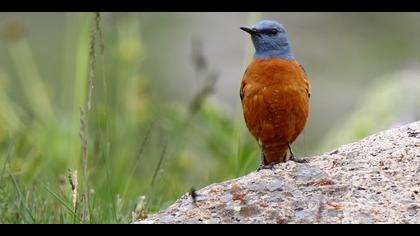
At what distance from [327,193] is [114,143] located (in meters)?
3.25

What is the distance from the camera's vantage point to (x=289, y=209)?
3621 millimetres

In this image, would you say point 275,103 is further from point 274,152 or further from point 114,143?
point 114,143

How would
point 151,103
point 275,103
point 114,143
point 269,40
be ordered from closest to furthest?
point 275,103, point 269,40, point 114,143, point 151,103

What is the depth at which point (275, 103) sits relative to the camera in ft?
17.4

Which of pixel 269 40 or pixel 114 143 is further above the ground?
pixel 269 40

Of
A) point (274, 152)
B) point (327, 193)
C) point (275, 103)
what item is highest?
point (275, 103)

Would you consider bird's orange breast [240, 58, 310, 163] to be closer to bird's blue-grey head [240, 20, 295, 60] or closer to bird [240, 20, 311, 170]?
bird [240, 20, 311, 170]

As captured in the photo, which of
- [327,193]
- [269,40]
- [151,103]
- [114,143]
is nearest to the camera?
[327,193]

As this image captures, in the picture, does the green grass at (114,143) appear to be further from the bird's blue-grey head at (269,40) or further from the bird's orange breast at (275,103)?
the bird's blue-grey head at (269,40)

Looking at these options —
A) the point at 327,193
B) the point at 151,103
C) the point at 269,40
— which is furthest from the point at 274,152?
the point at 151,103

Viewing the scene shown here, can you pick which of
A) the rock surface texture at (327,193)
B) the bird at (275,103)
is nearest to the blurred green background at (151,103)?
the bird at (275,103)

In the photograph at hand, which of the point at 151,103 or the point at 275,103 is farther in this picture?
the point at 151,103

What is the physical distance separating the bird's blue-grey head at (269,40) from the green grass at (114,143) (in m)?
0.40

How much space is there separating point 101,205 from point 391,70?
640cm
